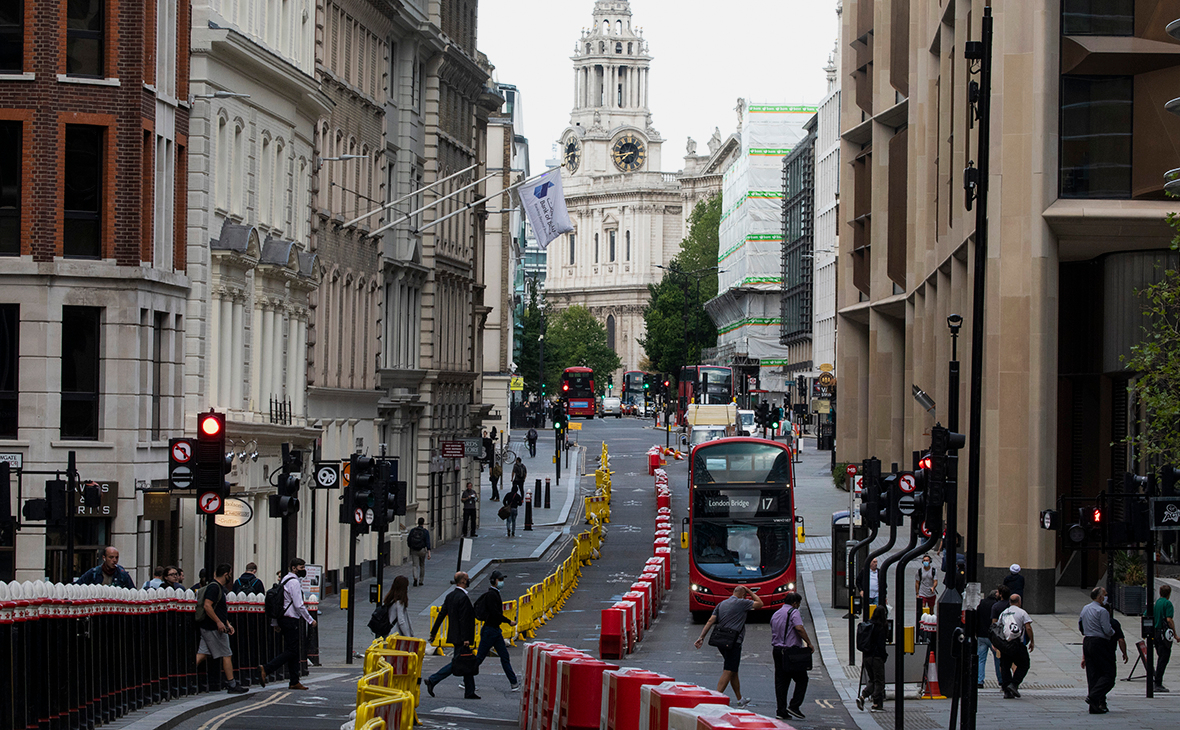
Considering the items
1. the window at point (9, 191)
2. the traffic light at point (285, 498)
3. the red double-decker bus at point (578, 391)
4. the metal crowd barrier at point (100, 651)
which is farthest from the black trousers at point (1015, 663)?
the red double-decker bus at point (578, 391)

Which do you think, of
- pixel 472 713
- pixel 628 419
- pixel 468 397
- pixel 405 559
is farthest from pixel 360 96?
pixel 628 419

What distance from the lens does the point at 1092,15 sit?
33.8m

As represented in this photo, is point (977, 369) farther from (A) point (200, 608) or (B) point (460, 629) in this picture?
(A) point (200, 608)

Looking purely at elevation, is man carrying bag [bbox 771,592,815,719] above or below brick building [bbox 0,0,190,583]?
below

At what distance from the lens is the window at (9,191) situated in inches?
1117

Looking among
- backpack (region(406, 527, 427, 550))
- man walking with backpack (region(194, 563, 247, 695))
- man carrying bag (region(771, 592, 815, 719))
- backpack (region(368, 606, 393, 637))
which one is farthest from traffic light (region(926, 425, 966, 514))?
backpack (region(406, 527, 427, 550))

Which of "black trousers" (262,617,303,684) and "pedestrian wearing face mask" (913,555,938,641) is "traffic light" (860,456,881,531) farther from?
"black trousers" (262,617,303,684)

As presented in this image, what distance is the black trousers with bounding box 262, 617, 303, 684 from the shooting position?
23.2 meters

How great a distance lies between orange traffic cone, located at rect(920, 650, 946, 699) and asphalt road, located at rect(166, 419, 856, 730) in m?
1.23

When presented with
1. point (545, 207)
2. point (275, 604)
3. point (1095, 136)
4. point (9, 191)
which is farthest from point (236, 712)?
point (545, 207)

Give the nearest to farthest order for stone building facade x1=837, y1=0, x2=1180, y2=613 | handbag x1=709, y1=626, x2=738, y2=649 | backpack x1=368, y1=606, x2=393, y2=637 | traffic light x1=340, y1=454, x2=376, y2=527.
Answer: handbag x1=709, y1=626, x2=738, y2=649
backpack x1=368, y1=606, x2=393, y2=637
traffic light x1=340, y1=454, x2=376, y2=527
stone building facade x1=837, y1=0, x2=1180, y2=613

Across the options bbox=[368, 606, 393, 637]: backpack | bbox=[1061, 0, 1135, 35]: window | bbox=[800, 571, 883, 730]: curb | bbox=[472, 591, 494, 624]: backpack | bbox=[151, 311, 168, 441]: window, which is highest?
bbox=[1061, 0, 1135, 35]: window

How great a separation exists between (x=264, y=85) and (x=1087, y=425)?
18503mm

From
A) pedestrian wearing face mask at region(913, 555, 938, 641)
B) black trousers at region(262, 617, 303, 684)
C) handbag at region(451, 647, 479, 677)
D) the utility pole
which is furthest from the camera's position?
pedestrian wearing face mask at region(913, 555, 938, 641)
